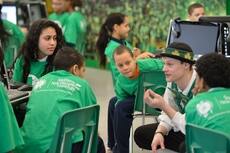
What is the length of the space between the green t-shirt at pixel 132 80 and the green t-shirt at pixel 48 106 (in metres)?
1.26

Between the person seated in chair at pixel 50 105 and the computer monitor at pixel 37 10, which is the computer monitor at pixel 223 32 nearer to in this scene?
the person seated in chair at pixel 50 105

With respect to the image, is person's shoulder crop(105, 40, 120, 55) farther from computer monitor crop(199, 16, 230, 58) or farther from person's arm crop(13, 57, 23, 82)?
computer monitor crop(199, 16, 230, 58)

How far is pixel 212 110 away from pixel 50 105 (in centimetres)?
91

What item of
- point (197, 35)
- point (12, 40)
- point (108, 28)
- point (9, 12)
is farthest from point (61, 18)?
point (197, 35)

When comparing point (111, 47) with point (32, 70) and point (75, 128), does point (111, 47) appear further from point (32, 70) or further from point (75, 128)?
point (75, 128)

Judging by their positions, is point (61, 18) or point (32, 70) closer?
point (32, 70)

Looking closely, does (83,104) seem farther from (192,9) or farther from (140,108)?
(192,9)

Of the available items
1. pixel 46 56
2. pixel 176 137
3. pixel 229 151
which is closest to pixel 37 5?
pixel 46 56

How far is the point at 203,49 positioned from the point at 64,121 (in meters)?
1.89

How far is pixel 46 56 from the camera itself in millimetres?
4191

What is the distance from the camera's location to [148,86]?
4227mm

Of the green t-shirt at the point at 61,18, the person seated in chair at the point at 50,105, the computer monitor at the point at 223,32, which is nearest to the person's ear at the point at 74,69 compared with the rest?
the person seated in chair at the point at 50,105

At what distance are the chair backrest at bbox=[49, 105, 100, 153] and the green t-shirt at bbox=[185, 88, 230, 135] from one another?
52 cm

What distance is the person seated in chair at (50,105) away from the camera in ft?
9.87
